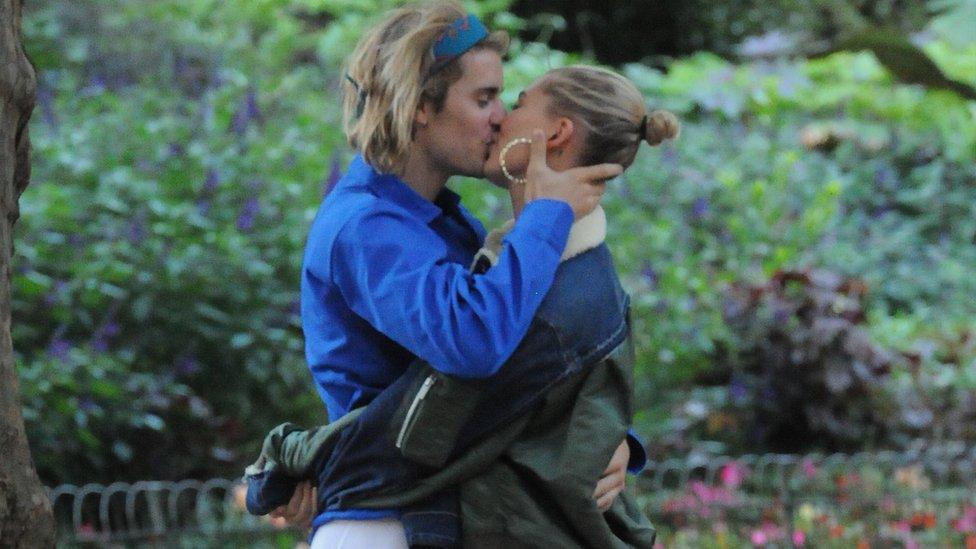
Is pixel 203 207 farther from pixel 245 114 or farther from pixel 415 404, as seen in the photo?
pixel 415 404

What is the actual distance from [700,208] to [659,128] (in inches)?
231

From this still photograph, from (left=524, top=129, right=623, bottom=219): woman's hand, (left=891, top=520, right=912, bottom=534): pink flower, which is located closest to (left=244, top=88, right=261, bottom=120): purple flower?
(left=891, top=520, right=912, bottom=534): pink flower

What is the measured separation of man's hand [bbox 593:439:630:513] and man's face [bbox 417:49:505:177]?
491 millimetres

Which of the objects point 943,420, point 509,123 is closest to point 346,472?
point 509,123

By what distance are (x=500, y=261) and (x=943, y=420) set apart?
4.97 metres

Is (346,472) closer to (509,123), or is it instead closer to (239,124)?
(509,123)

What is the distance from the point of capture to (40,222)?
5.64 m

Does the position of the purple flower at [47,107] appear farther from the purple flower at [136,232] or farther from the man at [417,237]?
the man at [417,237]

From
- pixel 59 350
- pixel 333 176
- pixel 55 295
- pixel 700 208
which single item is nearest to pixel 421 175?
pixel 59 350

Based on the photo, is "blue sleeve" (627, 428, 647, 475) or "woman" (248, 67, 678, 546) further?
"blue sleeve" (627, 428, 647, 475)

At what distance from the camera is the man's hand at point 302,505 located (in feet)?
8.06

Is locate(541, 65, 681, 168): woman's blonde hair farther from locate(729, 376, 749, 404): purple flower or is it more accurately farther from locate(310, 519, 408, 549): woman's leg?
locate(729, 376, 749, 404): purple flower

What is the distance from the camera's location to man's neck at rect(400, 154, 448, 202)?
8.04 feet

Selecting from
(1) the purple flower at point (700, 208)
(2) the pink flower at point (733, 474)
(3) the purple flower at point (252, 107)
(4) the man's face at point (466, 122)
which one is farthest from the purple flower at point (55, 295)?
(1) the purple flower at point (700, 208)
